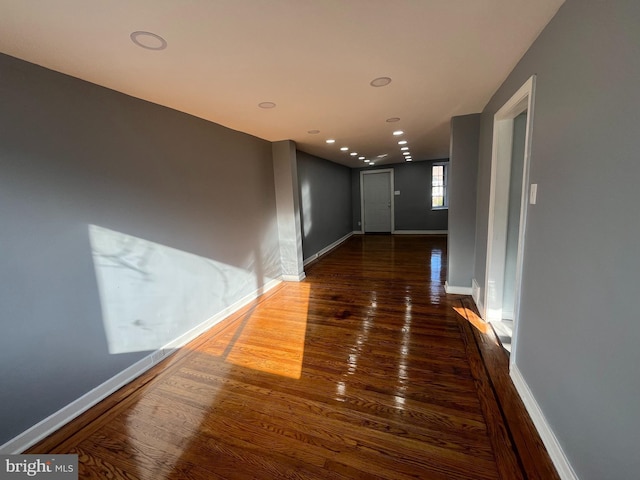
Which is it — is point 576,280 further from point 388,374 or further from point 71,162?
point 71,162

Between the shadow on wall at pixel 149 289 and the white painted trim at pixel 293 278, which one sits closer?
the shadow on wall at pixel 149 289

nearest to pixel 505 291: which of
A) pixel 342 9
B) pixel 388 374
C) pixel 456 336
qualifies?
pixel 456 336

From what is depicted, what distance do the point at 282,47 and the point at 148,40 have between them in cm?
Answer: 71

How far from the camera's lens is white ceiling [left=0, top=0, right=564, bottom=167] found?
1.21 m

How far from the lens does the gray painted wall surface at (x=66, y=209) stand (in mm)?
1475

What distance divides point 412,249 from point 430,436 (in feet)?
16.6

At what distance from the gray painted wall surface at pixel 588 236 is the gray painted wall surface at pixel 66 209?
A: 2791 millimetres

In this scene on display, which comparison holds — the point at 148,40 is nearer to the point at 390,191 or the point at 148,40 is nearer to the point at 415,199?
the point at 390,191

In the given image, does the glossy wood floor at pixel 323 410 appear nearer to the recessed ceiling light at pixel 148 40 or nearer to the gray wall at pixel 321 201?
the recessed ceiling light at pixel 148 40

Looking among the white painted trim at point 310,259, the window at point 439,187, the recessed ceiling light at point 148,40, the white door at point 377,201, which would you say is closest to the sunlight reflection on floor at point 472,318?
the white painted trim at point 310,259

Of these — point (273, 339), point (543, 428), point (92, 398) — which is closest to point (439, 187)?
point (273, 339)

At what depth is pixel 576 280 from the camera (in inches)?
46.3

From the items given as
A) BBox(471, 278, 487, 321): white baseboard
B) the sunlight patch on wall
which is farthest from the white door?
the sunlight patch on wall

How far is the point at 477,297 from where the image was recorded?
3.09 meters
